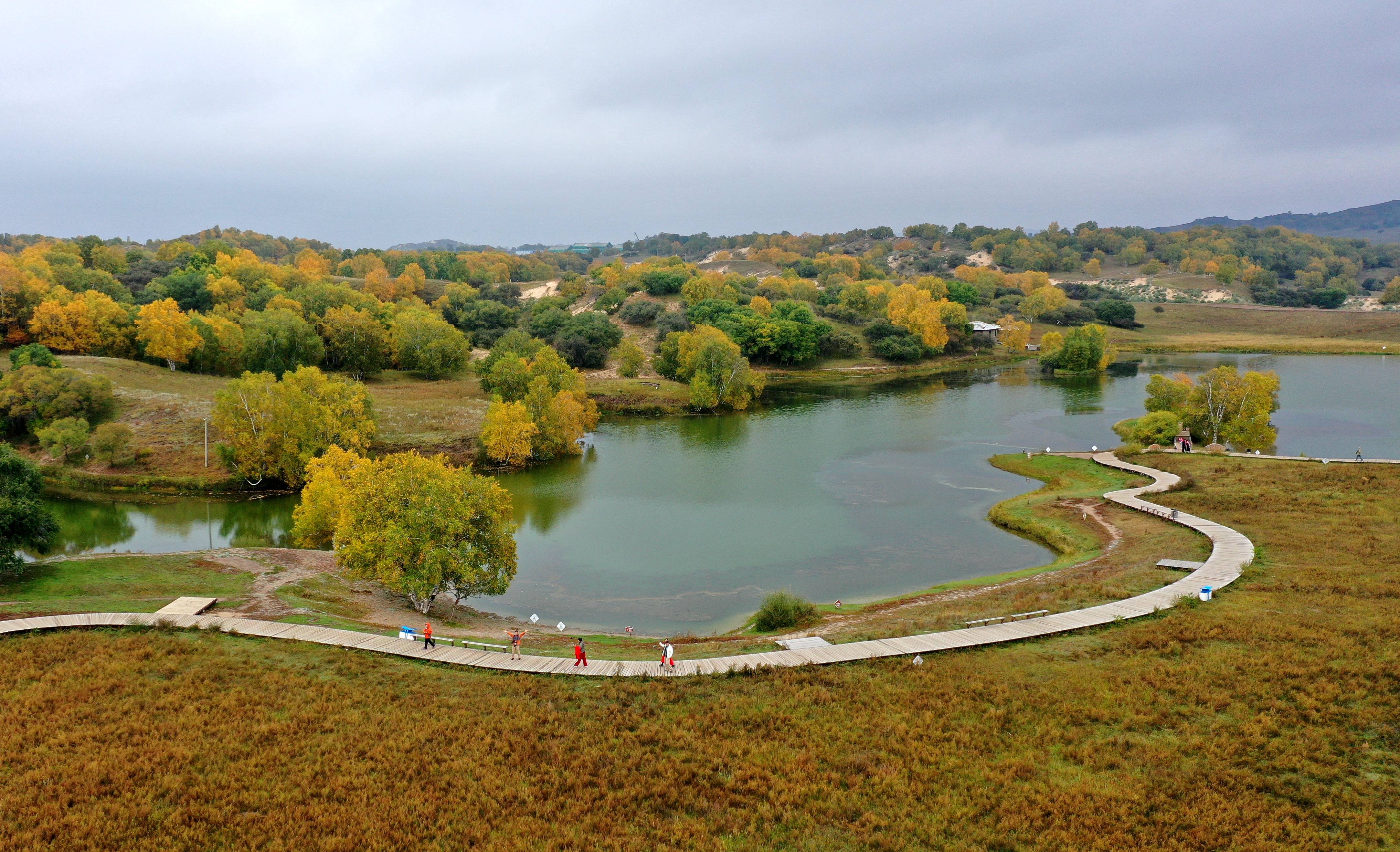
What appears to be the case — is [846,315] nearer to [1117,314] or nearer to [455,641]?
[1117,314]

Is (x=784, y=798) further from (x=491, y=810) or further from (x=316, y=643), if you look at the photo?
(x=316, y=643)

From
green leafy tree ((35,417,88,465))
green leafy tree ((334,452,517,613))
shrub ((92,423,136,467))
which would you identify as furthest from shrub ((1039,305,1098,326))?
green leafy tree ((35,417,88,465))

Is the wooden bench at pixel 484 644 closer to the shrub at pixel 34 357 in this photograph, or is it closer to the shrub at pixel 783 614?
the shrub at pixel 783 614

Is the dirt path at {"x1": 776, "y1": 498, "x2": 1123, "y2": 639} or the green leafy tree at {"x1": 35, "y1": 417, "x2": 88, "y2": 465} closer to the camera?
the dirt path at {"x1": 776, "y1": 498, "x2": 1123, "y2": 639}

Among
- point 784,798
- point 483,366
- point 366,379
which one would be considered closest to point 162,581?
point 784,798

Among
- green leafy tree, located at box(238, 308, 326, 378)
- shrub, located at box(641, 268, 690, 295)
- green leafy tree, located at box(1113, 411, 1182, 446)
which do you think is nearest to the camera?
green leafy tree, located at box(1113, 411, 1182, 446)

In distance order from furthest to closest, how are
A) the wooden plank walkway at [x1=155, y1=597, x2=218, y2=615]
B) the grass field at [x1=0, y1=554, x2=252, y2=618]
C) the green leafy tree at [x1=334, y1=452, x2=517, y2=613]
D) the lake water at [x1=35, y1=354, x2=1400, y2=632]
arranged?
the lake water at [x1=35, y1=354, x2=1400, y2=632], the green leafy tree at [x1=334, y1=452, x2=517, y2=613], the grass field at [x1=0, y1=554, x2=252, y2=618], the wooden plank walkway at [x1=155, y1=597, x2=218, y2=615]

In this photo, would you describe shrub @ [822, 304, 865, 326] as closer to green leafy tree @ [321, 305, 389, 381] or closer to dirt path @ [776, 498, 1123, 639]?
green leafy tree @ [321, 305, 389, 381]
